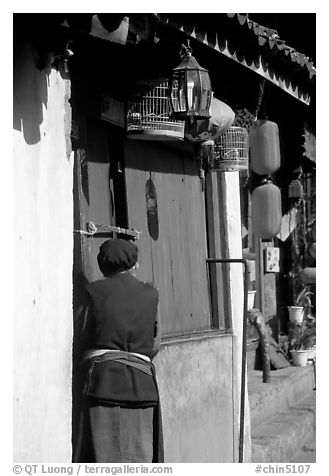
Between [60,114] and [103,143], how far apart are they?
1451 millimetres

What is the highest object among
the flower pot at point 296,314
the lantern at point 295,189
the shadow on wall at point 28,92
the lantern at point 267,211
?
the lantern at point 295,189

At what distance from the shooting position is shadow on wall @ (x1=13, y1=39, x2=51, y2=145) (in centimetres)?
625

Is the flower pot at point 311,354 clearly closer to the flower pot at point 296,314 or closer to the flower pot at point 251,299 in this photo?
the flower pot at point 296,314

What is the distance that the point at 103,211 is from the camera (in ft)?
26.4

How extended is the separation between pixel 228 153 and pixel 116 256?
10.0 ft

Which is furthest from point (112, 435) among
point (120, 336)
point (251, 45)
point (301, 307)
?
point (301, 307)

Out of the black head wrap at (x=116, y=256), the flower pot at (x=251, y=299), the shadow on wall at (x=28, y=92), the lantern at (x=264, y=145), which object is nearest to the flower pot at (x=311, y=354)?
the flower pot at (x=251, y=299)

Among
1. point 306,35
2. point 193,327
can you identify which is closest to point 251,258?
point 306,35

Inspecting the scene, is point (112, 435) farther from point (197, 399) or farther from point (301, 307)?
point (301, 307)

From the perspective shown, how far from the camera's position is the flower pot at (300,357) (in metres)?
13.9

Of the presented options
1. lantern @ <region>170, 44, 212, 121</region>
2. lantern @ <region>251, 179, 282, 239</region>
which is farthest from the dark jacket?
lantern @ <region>251, 179, 282, 239</region>

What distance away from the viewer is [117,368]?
22.4ft

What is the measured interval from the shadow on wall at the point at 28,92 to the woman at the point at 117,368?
1.13 meters

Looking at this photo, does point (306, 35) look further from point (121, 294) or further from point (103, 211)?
point (121, 294)
